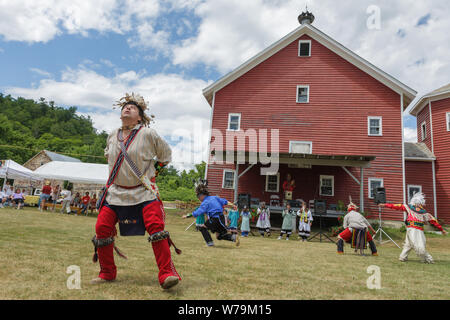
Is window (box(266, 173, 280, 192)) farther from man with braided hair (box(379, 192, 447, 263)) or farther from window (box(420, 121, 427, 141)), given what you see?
window (box(420, 121, 427, 141))

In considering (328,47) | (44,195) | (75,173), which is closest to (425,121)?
(328,47)

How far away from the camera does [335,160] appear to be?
15.6 m

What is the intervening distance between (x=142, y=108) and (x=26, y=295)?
2.49 meters

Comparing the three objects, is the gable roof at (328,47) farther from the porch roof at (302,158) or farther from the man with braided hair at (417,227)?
the man with braided hair at (417,227)

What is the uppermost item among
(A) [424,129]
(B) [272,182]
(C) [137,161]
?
(A) [424,129]

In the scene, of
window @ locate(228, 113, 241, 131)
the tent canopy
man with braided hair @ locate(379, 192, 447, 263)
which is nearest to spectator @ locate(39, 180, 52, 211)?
the tent canopy

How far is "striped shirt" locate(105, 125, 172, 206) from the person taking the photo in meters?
3.48

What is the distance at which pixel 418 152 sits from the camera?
21.0 metres

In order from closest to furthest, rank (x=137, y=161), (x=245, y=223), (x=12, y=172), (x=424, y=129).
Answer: (x=137, y=161), (x=245, y=223), (x=12, y=172), (x=424, y=129)

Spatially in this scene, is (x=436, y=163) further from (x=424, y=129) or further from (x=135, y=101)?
(x=135, y=101)

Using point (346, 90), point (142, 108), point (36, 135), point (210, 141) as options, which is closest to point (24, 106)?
point (36, 135)

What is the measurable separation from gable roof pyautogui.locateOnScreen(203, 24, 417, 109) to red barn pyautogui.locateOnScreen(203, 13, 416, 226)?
6cm

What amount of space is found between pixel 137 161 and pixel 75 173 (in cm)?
1922
